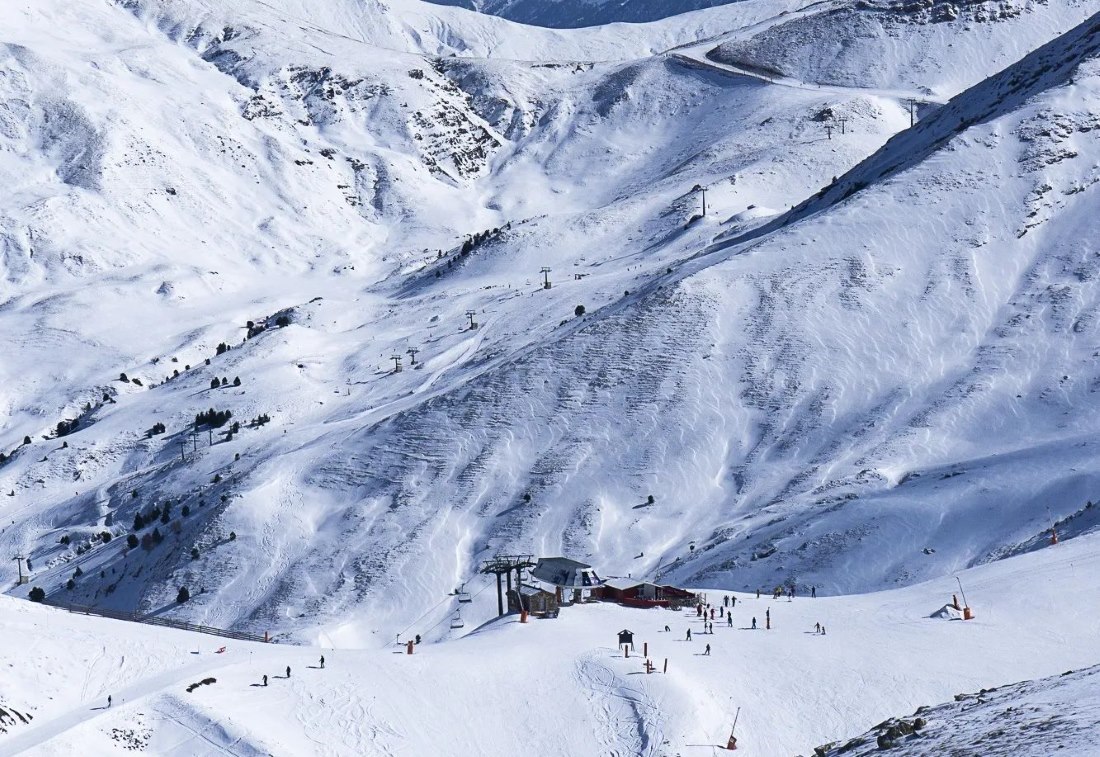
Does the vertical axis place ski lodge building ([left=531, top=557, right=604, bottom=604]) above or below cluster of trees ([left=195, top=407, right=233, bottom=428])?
below

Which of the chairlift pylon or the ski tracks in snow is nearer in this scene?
the ski tracks in snow

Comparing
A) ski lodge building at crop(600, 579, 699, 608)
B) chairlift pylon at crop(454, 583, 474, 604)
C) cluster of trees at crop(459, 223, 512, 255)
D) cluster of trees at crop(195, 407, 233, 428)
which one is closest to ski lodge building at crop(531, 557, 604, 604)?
ski lodge building at crop(600, 579, 699, 608)

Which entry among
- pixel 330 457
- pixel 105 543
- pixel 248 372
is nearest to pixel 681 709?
pixel 330 457

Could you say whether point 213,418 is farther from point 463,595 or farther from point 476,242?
point 476,242

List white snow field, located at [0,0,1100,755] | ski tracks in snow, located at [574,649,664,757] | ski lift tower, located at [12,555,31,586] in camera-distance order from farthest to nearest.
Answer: ski lift tower, located at [12,555,31,586], white snow field, located at [0,0,1100,755], ski tracks in snow, located at [574,649,664,757]

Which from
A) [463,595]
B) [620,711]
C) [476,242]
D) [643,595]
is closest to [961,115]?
[476,242]

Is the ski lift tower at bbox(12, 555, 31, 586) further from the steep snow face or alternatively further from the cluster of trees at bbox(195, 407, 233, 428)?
the steep snow face

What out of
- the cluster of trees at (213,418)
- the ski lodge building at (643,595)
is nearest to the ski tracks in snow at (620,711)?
the ski lodge building at (643,595)
